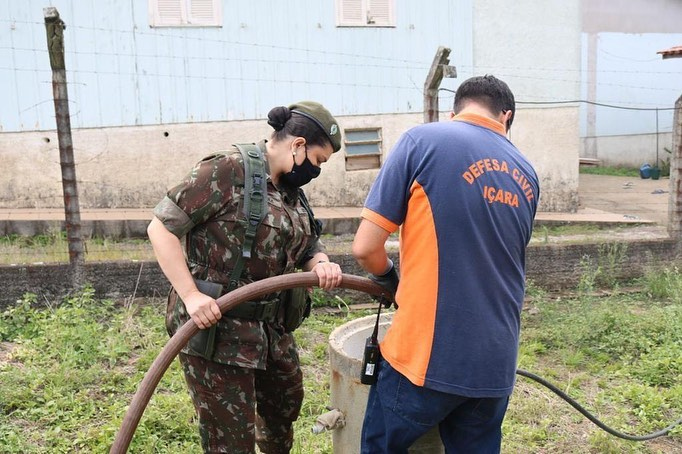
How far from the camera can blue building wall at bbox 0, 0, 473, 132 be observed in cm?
988

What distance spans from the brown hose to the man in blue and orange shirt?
339mm

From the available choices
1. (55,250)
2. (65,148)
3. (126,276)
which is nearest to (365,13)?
(55,250)

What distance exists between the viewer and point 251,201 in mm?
2588

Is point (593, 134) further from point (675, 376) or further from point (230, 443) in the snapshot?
point (230, 443)

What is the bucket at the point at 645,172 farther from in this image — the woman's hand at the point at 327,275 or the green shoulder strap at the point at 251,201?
the green shoulder strap at the point at 251,201

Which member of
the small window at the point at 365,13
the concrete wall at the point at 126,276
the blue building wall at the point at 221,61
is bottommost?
the concrete wall at the point at 126,276

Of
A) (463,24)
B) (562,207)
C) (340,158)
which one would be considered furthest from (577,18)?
(340,158)

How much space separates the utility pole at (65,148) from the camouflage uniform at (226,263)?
2940 mm

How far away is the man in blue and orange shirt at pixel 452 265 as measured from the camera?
7.17 ft

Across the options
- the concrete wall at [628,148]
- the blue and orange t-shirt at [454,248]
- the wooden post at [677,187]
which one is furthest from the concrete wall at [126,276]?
the concrete wall at [628,148]

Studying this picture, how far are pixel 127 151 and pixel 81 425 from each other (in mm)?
7198

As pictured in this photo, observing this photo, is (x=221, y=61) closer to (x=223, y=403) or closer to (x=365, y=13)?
(x=365, y=13)

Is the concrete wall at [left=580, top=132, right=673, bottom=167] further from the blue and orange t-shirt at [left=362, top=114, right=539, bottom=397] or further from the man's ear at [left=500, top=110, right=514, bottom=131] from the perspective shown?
the blue and orange t-shirt at [left=362, top=114, right=539, bottom=397]

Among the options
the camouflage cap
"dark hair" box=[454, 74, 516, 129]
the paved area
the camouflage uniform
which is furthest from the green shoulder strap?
the paved area
